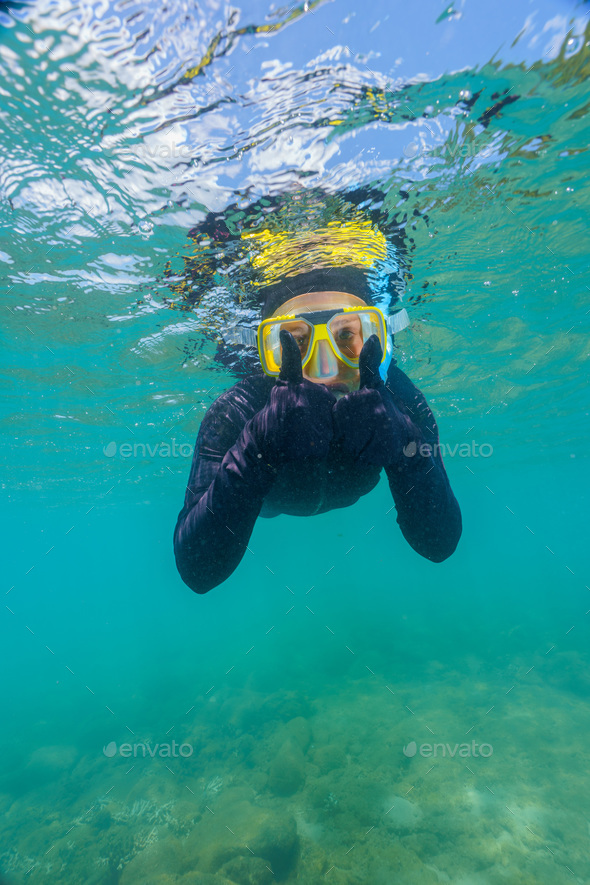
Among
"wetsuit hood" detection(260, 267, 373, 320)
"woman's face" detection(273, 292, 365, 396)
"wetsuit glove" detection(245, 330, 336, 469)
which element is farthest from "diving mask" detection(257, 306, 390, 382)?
"wetsuit hood" detection(260, 267, 373, 320)

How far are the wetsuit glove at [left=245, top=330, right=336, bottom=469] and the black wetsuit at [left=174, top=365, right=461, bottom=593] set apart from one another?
8 centimetres

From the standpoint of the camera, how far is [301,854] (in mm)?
7879

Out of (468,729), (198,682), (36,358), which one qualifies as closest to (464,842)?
(468,729)

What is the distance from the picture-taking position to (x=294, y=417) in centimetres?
297

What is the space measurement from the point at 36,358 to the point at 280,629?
29627 mm

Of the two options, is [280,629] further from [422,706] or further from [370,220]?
[370,220]

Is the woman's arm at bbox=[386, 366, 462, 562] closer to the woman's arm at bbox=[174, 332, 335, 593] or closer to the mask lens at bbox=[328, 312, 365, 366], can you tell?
the mask lens at bbox=[328, 312, 365, 366]

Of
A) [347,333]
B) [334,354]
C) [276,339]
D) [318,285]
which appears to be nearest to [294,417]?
[334,354]

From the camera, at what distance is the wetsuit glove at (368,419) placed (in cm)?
298

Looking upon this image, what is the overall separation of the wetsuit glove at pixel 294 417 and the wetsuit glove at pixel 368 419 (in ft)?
0.39

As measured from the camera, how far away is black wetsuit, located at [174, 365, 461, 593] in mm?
3270

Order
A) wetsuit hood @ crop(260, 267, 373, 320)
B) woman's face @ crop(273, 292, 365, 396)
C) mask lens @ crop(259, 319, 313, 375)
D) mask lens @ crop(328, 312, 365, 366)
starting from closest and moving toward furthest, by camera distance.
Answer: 1. woman's face @ crop(273, 292, 365, 396)
2. mask lens @ crop(259, 319, 313, 375)
3. mask lens @ crop(328, 312, 365, 366)
4. wetsuit hood @ crop(260, 267, 373, 320)

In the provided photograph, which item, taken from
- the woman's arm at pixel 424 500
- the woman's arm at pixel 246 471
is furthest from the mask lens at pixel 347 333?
the woman's arm at pixel 246 471

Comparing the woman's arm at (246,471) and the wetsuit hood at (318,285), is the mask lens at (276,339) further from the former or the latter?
the wetsuit hood at (318,285)
